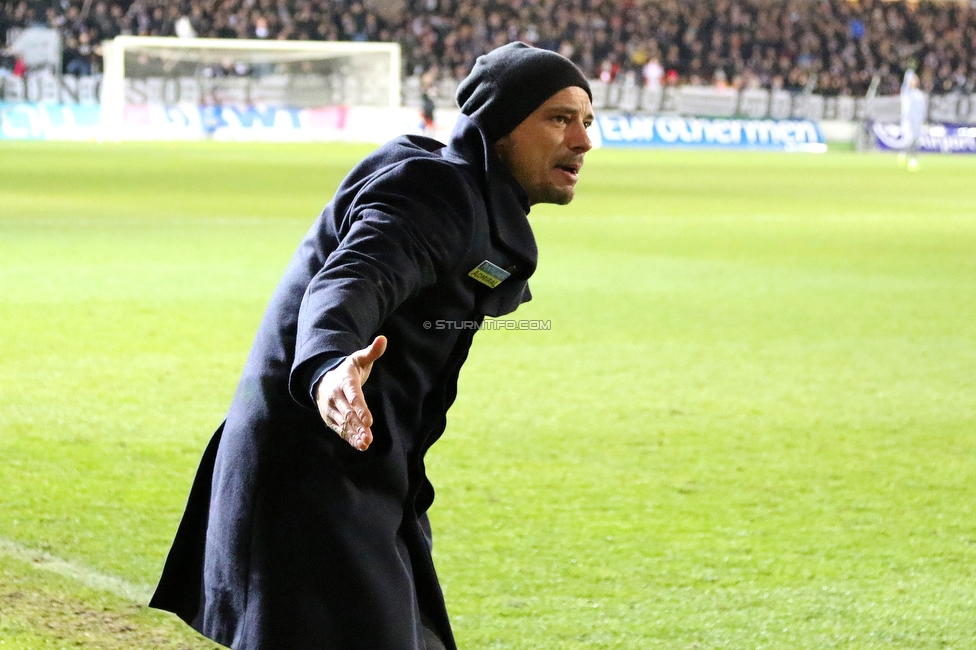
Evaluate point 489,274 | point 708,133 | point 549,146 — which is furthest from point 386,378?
point 708,133

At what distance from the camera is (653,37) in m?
42.8

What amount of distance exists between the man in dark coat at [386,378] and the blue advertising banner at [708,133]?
33383 mm

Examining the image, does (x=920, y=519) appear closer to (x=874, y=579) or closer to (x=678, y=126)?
(x=874, y=579)

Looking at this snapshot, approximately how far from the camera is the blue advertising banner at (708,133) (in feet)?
119

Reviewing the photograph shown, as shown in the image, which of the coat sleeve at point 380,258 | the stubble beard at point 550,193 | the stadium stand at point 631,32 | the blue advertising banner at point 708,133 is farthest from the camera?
the stadium stand at point 631,32

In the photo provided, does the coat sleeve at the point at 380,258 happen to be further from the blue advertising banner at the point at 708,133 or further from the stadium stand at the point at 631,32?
the blue advertising banner at the point at 708,133

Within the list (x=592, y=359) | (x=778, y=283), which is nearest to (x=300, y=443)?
(x=592, y=359)

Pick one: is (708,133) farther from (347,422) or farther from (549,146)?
(347,422)

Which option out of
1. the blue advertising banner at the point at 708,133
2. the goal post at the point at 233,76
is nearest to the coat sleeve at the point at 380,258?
the goal post at the point at 233,76

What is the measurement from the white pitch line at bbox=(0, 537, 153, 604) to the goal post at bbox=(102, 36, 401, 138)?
28957 mm

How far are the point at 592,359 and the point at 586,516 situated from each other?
2.83 m

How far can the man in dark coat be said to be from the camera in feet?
7.89

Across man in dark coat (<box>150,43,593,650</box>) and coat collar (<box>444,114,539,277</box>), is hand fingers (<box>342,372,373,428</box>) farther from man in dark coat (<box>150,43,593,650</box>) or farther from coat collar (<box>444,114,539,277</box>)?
coat collar (<box>444,114,539,277</box>)

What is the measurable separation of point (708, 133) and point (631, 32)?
22.9ft
